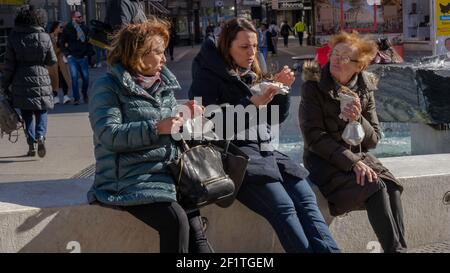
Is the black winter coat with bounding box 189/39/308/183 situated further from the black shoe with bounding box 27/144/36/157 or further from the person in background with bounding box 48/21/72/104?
the person in background with bounding box 48/21/72/104

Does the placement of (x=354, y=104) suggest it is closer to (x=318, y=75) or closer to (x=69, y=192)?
(x=318, y=75)

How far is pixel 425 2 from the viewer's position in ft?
110

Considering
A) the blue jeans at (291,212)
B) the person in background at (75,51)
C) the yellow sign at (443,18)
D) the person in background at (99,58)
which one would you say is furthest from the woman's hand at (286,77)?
the person in background at (99,58)

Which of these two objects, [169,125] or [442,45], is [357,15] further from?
[169,125]

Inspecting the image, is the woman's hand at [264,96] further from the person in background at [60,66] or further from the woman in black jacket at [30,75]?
the person in background at [60,66]

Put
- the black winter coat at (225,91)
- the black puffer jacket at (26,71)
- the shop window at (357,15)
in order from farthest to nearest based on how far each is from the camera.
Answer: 1. the shop window at (357,15)
2. the black puffer jacket at (26,71)
3. the black winter coat at (225,91)

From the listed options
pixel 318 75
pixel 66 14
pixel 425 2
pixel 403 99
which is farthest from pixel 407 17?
pixel 318 75

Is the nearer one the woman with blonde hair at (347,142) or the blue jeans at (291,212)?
the blue jeans at (291,212)

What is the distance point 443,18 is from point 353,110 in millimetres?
8311

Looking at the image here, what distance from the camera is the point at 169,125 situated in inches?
142

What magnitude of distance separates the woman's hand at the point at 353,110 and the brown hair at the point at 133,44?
48.4 inches

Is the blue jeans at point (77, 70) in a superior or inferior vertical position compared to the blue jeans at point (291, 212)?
superior

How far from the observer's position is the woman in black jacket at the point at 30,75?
7914 millimetres

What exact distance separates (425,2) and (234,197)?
31825 mm
